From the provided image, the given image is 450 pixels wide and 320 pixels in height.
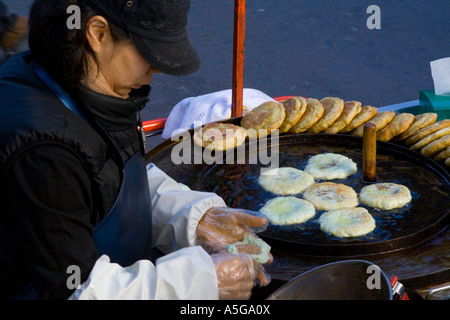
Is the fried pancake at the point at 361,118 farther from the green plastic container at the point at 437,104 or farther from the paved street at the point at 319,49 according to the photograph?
the paved street at the point at 319,49

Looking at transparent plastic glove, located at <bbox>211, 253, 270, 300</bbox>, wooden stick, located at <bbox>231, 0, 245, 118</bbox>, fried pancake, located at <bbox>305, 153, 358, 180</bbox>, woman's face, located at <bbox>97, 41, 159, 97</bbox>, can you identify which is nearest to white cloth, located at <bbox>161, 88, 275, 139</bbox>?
wooden stick, located at <bbox>231, 0, 245, 118</bbox>

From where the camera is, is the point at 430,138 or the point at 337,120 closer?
the point at 430,138

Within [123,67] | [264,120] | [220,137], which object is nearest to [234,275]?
[123,67]

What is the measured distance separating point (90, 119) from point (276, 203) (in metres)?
1.28

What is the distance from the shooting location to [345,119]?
359 centimetres

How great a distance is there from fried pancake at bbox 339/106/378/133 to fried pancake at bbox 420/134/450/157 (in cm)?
47

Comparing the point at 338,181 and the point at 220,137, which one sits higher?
the point at 220,137

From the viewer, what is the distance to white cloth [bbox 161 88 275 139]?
14.0 feet

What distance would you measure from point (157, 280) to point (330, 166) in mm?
1805

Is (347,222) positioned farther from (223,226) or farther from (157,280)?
(157,280)

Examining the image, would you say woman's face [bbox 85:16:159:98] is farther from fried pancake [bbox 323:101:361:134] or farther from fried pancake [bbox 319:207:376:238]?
fried pancake [bbox 323:101:361:134]

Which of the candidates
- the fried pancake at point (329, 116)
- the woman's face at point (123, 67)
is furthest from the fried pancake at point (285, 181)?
the woman's face at point (123, 67)

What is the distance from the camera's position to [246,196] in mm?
2969
